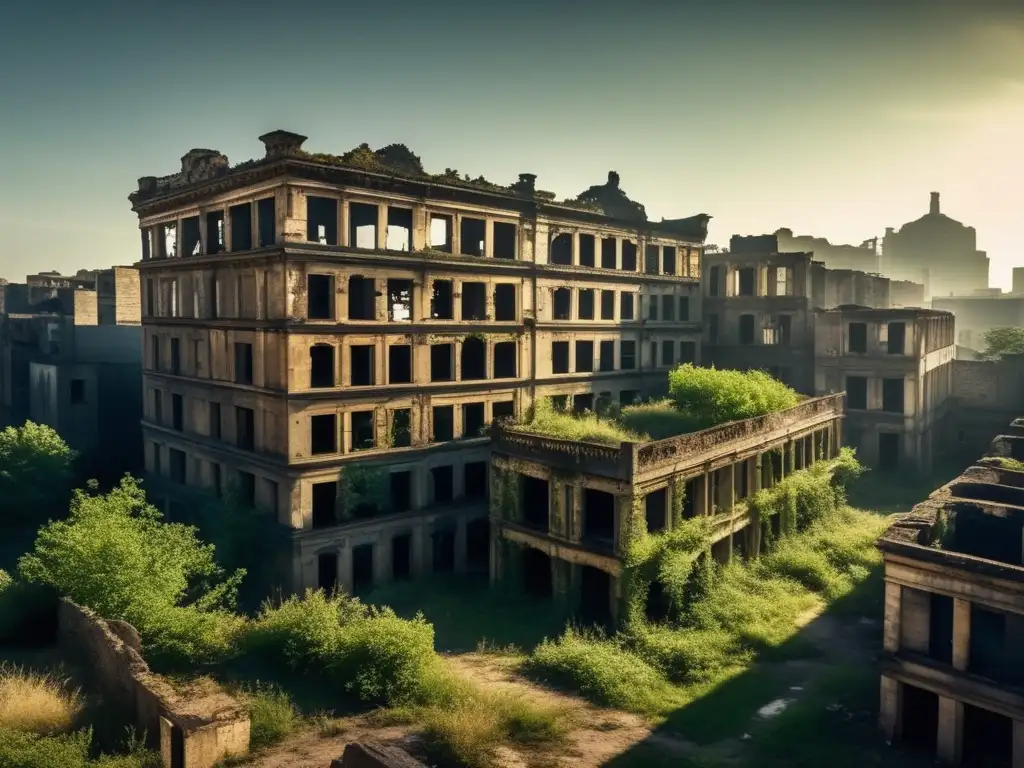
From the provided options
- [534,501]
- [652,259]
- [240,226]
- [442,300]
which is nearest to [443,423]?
[442,300]

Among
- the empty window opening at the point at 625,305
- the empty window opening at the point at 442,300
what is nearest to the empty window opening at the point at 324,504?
the empty window opening at the point at 442,300

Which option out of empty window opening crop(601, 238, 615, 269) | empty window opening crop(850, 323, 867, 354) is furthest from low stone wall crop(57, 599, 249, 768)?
empty window opening crop(850, 323, 867, 354)

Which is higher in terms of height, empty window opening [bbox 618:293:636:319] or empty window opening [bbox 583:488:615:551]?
empty window opening [bbox 618:293:636:319]

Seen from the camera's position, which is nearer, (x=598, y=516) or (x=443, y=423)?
(x=598, y=516)

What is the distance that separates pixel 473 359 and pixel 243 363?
35.3 ft

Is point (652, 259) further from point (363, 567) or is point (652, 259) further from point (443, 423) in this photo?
point (363, 567)

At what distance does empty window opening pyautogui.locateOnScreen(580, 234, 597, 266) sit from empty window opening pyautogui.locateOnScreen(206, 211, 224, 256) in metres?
18.8

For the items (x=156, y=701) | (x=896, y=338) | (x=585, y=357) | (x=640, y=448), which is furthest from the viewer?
(x=896, y=338)

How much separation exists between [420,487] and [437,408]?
381 centimetres

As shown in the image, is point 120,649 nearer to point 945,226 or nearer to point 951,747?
point 951,747

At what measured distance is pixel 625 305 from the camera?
45.8 m

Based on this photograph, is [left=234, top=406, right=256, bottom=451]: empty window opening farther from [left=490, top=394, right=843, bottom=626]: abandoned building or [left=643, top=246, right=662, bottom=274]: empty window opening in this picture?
[left=643, top=246, right=662, bottom=274]: empty window opening

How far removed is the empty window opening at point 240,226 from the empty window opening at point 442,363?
9.65 metres

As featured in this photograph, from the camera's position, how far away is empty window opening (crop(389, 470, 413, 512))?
35062 mm
